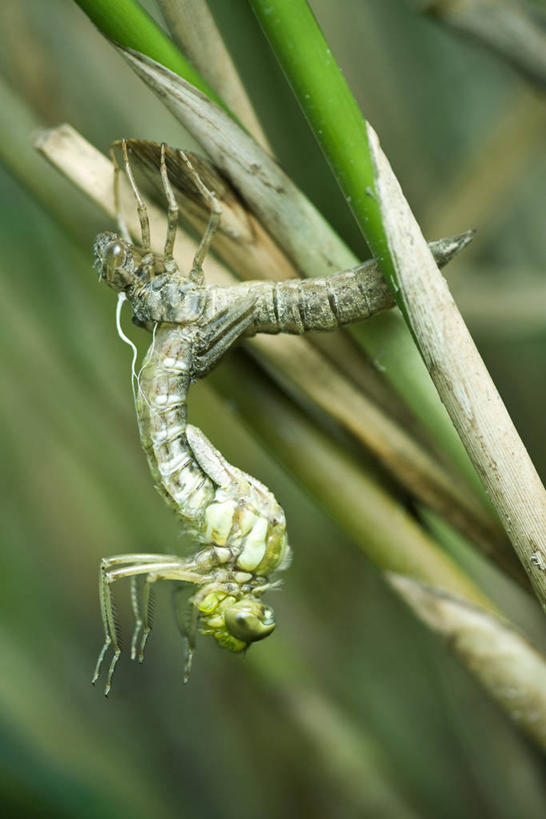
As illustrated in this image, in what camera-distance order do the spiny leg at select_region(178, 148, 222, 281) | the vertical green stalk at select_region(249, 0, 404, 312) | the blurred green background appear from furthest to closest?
the blurred green background < the spiny leg at select_region(178, 148, 222, 281) < the vertical green stalk at select_region(249, 0, 404, 312)

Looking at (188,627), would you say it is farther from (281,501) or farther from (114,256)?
(281,501)

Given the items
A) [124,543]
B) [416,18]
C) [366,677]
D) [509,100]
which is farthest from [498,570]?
[416,18]

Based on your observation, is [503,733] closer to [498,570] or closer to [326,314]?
[498,570]

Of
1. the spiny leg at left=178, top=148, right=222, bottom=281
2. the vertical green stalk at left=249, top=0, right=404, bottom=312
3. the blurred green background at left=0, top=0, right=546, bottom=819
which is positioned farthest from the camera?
the blurred green background at left=0, top=0, right=546, bottom=819

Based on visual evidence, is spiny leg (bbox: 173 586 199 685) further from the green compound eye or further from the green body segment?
the green compound eye

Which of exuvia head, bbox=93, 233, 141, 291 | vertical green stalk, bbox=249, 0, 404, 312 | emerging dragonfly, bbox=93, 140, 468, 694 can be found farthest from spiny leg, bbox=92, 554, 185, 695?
vertical green stalk, bbox=249, 0, 404, 312

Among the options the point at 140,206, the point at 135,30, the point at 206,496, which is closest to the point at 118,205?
the point at 140,206
